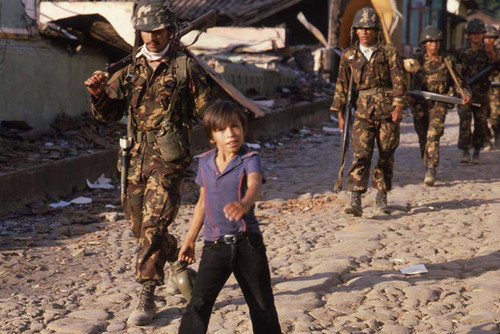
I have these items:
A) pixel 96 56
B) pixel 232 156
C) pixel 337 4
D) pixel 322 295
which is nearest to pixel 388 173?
pixel 322 295

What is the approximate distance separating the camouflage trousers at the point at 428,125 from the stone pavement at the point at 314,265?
585mm

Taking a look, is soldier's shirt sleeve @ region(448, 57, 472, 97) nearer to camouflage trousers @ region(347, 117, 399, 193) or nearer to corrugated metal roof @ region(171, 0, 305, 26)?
camouflage trousers @ region(347, 117, 399, 193)

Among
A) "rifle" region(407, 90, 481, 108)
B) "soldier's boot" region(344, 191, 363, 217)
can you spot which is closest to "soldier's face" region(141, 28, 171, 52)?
"soldier's boot" region(344, 191, 363, 217)

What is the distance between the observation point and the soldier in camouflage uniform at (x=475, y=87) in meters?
12.3

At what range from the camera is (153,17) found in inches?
195

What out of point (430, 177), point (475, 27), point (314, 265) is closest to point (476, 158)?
point (475, 27)

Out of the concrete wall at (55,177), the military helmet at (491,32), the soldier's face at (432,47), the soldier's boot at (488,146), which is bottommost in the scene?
the soldier's boot at (488,146)

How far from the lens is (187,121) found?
17.2 ft

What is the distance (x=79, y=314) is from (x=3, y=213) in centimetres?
315

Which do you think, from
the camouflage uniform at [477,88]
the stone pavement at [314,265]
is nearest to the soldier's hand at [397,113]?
the stone pavement at [314,265]

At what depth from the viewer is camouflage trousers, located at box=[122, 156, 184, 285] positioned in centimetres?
495

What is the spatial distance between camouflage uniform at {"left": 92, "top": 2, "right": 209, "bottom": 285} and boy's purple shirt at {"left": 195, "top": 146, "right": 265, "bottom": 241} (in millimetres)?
1060

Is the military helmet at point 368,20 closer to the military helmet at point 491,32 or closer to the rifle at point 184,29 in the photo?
the rifle at point 184,29

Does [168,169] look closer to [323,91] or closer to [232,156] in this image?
[232,156]
